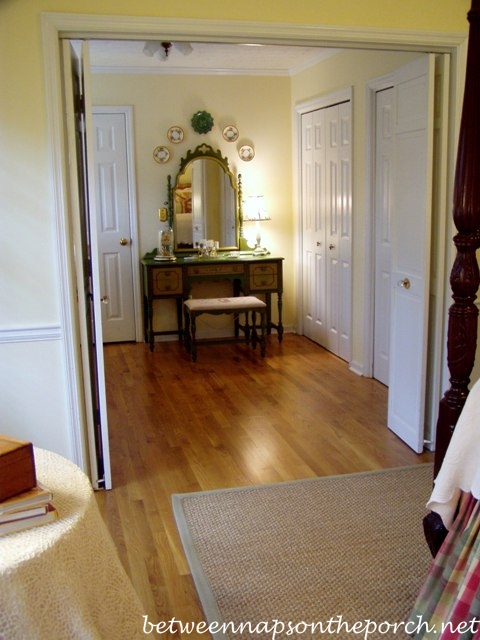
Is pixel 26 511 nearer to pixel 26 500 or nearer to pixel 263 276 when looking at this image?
A: pixel 26 500

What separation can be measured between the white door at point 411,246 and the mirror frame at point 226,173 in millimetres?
2706

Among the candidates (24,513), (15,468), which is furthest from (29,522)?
(15,468)

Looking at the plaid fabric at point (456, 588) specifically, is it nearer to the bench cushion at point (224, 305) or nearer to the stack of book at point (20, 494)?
the stack of book at point (20, 494)

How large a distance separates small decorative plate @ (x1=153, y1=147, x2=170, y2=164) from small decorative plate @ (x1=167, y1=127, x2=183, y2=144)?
109mm

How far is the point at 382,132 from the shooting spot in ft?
15.8

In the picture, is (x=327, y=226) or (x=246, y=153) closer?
(x=327, y=226)

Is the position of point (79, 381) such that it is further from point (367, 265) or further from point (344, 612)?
point (367, 265)

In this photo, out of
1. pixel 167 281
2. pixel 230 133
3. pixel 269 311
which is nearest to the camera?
pixel 167 281

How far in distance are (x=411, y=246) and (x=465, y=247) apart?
1398 mm

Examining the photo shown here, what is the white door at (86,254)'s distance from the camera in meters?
3.02

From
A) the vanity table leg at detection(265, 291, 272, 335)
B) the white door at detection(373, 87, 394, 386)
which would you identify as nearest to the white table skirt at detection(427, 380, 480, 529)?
the white door at detection(373, 87, 394, 386)

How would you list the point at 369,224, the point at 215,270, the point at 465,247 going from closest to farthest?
the point at 465,247
the point at 369,224
the point at 215,270

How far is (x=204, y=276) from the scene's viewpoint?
611cm

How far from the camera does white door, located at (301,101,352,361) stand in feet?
18.0
